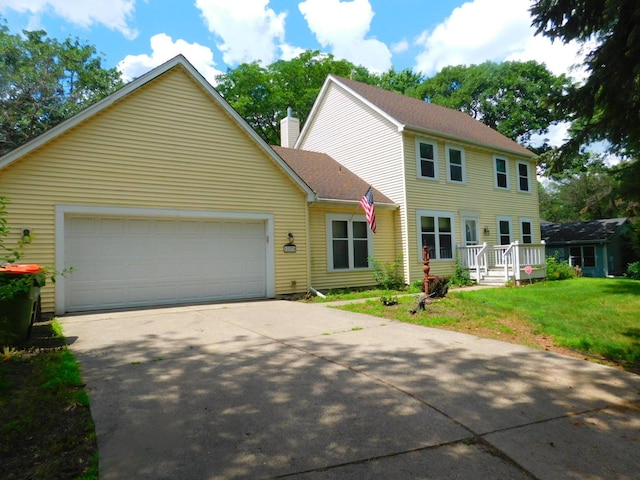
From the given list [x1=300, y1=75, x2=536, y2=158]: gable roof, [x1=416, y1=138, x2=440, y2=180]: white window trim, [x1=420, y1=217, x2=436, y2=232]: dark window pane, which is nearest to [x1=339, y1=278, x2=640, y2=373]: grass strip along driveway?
[x1=420, y1=217, x2=436, y2=232]: dark window pane

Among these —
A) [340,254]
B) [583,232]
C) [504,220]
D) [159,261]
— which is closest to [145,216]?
[159,261]

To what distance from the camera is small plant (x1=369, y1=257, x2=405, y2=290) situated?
1431 cm

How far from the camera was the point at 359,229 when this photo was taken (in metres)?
14.4

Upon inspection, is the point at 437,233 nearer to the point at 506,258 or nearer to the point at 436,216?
the point at 436,216

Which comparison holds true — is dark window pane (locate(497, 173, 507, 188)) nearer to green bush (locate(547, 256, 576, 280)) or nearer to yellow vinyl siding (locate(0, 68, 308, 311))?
green bush (locate(547, 256, 576, 280))

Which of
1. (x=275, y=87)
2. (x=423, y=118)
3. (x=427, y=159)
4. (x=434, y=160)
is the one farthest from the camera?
(x=275, y=87)

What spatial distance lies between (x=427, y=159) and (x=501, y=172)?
192 inches

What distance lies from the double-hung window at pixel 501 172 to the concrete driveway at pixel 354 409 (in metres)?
14.0

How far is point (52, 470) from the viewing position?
260 cm

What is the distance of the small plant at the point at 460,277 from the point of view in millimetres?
15523

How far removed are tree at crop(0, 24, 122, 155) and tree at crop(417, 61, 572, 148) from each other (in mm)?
26863

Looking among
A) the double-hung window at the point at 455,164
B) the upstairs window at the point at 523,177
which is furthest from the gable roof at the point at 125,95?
the upstairs window at the point at 523,177

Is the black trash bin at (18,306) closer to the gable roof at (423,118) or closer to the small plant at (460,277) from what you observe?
the gable roof at (423,118)

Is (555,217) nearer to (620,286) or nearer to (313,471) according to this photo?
(620,286)
